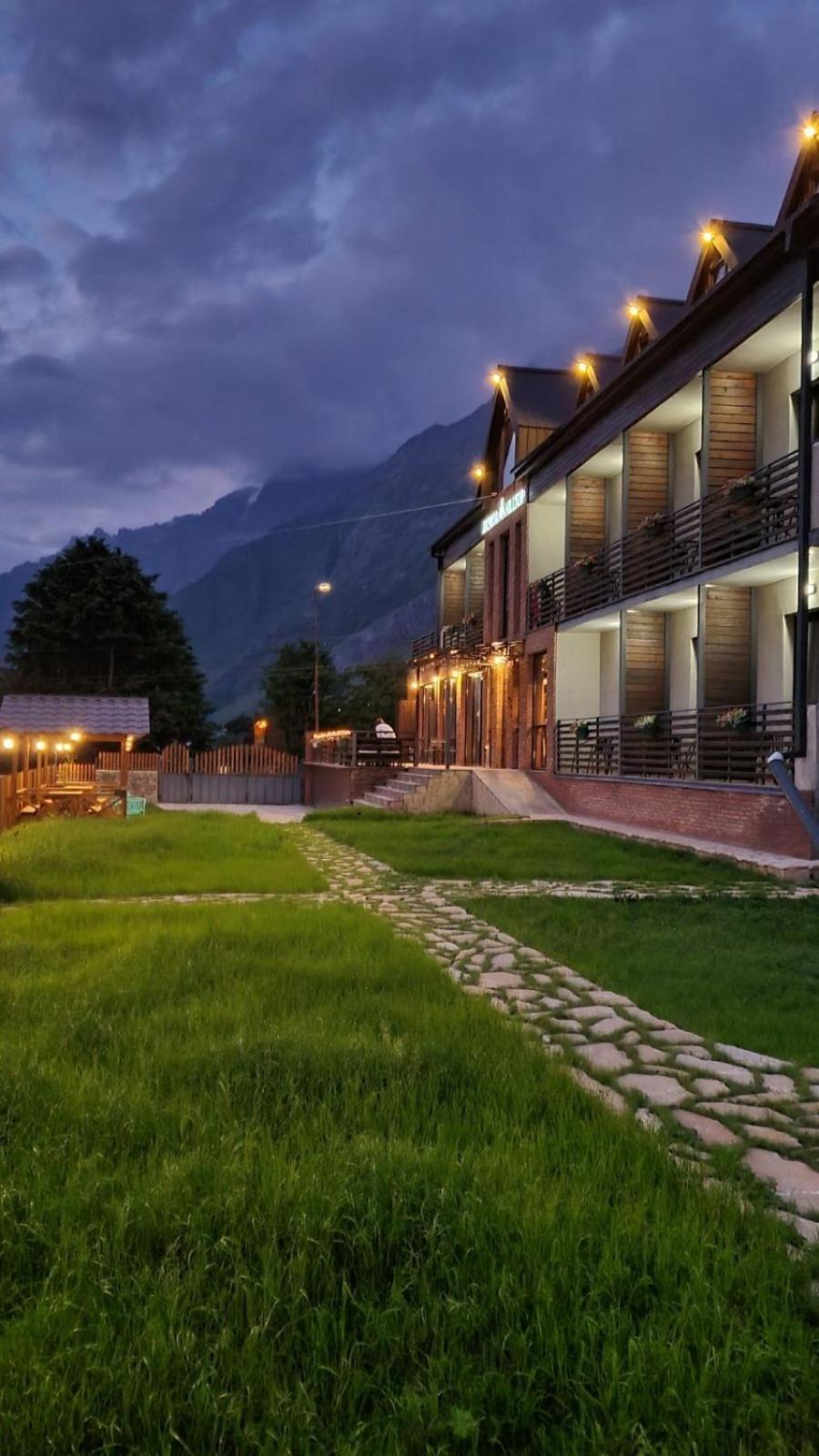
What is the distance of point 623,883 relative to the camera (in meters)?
11.0

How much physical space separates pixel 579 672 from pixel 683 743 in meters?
6.58

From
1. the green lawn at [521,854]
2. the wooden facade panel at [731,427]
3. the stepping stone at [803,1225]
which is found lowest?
the green lawn at [521,854]

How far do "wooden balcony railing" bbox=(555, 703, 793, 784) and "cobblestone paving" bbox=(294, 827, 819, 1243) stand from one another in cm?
820

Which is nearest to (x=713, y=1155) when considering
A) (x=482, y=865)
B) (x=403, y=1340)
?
(x=403, y=1340)

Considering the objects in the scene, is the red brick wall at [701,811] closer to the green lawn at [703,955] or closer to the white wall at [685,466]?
the green lawn at [703,955]

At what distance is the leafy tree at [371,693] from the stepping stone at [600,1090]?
53.6m

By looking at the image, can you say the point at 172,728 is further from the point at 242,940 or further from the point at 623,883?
the point at 242,940

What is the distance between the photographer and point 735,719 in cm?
1470

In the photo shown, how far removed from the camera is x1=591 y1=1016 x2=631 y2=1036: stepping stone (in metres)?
4.95

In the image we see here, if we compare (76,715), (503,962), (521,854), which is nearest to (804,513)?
(521,854)

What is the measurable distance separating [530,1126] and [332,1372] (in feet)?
4.74

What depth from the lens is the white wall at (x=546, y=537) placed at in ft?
83.1

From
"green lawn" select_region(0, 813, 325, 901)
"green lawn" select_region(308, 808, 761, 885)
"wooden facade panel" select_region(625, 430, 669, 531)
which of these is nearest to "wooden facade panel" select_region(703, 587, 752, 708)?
"green lawn" select_region(308, 808, 761, 885)

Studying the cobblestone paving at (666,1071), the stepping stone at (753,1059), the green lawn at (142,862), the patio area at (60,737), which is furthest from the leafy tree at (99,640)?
the stepping stone at (753,1059)
